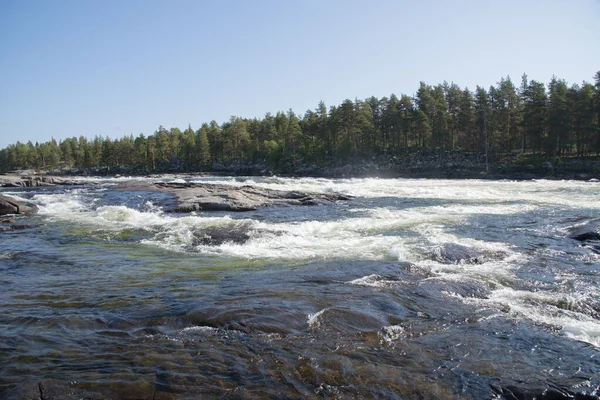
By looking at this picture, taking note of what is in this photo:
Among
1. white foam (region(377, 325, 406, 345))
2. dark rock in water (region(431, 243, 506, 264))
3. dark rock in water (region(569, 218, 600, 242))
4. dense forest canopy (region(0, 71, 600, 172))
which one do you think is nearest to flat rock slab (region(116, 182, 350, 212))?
dark rock in water (region(431, 243, 506, 264))

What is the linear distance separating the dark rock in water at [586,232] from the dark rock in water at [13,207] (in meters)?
27.4

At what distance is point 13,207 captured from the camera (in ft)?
70.6

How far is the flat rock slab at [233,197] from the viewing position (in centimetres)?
2288

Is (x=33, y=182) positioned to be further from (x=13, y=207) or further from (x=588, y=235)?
(x=588, y=235)

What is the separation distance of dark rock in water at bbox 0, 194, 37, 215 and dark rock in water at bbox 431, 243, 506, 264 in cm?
2279

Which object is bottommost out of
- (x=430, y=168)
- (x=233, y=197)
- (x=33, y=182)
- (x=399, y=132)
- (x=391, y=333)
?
(x=391, y=333)

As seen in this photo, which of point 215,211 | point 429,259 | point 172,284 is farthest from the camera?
point 215,211

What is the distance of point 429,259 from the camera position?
35.2ft

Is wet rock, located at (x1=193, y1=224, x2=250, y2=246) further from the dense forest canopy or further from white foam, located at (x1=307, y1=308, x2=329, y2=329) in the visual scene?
the dense forest canopy

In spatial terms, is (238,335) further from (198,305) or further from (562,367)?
(562,367)

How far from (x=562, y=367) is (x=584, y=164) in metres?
59.0

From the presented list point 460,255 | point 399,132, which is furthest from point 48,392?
point 399,132

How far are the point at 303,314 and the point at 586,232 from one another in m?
12.7

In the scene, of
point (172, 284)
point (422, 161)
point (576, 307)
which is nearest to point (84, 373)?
point (172, 284)
